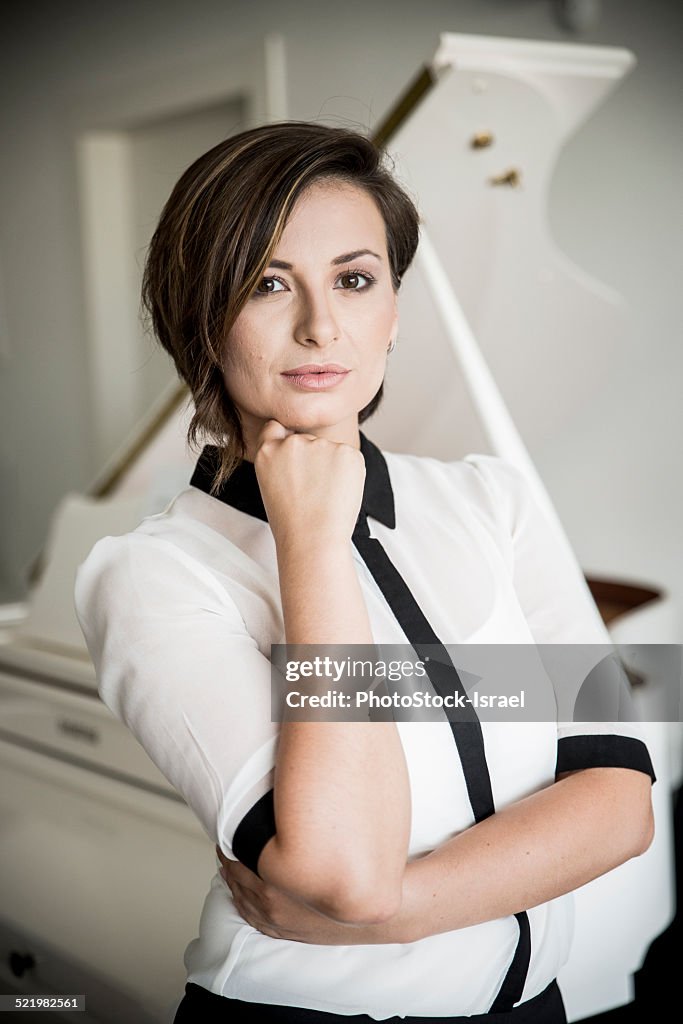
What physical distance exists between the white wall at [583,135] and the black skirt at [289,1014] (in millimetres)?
2023

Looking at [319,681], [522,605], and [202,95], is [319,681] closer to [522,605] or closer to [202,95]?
[522,605]

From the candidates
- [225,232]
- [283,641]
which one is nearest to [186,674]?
[283,641]

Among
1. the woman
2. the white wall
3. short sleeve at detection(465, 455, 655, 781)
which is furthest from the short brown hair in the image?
the white wall

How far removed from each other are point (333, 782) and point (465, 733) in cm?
23

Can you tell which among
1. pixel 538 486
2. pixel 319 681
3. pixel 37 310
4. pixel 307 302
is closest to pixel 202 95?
pixel 37 310

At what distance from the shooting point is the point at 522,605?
1226 millimetres

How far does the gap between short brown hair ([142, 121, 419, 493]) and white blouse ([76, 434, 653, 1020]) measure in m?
0.11

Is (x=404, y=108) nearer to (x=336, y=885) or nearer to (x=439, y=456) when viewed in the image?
(x=439, y=456)

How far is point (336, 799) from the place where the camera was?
0.88m

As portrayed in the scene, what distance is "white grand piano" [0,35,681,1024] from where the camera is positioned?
1.71 m

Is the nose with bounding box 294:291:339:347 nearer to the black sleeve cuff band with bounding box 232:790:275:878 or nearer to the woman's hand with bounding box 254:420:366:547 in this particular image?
the woman's hand with bounding box 254:420:366:547

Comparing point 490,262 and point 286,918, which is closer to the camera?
point 286,918

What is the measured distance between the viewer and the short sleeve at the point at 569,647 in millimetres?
1143

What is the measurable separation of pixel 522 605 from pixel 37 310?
4600 millimetres
